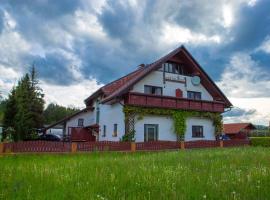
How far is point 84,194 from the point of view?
5199mm

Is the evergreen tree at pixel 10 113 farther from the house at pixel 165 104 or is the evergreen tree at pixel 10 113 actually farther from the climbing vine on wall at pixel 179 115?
the climbing vine on wall at pixel 179 115

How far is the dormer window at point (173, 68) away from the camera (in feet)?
92.0

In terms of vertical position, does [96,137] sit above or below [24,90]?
below

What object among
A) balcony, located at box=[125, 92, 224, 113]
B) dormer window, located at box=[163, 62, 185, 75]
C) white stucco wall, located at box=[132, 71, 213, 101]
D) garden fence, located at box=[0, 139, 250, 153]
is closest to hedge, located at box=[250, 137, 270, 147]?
balcony, located at box=[125, 92, 224, 113]

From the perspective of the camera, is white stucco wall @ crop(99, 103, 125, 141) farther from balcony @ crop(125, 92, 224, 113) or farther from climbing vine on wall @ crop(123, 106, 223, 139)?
balcony @ crop(125, 92, 224, 113)

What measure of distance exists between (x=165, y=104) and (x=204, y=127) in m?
6.24

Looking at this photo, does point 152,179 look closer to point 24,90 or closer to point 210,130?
point 210,130

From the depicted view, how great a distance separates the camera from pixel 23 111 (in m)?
34.9

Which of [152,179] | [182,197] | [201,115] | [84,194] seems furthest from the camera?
[201,115]

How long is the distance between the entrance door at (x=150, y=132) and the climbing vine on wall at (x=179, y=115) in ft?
3.93

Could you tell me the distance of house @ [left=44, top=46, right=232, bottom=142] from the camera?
965 inches

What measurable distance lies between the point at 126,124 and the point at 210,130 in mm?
10144

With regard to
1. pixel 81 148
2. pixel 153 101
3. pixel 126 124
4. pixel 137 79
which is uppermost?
pixel 137 79

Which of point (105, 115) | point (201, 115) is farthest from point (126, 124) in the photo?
point (201, 115)
